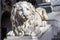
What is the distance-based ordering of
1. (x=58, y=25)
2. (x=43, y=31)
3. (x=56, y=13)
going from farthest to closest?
(x=56, y=13) → (x=58, y=25) → (x=43, y=31)

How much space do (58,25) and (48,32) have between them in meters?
1.30

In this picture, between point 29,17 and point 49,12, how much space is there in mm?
3603

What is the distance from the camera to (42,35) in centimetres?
722

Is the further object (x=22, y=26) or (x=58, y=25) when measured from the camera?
(x=58, y=25)

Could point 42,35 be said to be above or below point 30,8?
below

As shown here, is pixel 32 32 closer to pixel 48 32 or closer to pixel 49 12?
pixel 48 32

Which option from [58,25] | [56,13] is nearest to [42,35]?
[58,25]

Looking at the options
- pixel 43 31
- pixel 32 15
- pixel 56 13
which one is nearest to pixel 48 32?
pixel 43 31

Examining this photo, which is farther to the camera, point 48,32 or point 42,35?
point 48,32

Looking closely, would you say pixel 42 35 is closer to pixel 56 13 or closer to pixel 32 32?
pixel 32 32

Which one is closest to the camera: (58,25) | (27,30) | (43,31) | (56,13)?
(27,30)

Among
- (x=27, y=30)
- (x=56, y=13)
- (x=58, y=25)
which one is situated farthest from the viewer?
(x=56, y=13)

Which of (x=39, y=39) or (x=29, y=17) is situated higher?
(x=29, y=17)

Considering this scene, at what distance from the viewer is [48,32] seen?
778cm
